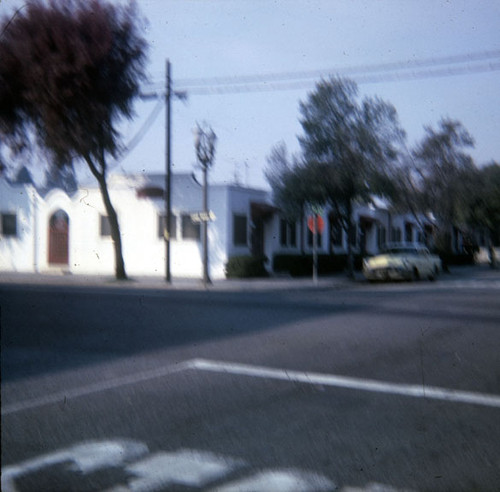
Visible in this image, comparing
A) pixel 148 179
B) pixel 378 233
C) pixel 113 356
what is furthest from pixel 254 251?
pixel 113 356

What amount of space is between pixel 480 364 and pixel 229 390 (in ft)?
12.1

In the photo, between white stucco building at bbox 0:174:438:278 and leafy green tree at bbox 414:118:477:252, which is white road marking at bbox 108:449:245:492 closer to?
white stucco building at bbox 0:174:438:278

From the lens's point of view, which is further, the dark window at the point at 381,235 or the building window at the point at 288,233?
the dark window at the point at 381,235

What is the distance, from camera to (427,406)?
20.9 feet

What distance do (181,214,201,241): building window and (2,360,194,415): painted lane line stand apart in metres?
21.5

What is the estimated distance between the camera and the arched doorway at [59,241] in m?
29.7

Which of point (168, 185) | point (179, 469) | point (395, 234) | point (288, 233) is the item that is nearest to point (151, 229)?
point (168, 185)

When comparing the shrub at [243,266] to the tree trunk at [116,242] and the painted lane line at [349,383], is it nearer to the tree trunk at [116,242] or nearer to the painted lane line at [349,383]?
the tree trunk at [116,242]

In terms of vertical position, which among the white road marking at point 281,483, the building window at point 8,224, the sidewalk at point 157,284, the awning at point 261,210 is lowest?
the white road marking at point 281,483

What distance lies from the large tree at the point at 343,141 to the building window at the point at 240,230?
3.61 m

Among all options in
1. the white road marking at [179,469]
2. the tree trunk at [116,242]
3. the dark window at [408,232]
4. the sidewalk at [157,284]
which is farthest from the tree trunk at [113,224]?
the dark window at [408,232]

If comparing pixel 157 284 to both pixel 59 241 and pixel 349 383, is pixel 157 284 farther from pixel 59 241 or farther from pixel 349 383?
pixel 349 383

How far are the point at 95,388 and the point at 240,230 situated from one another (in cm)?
2373

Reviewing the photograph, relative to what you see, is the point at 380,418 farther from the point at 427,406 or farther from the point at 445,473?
the point at 445,473
